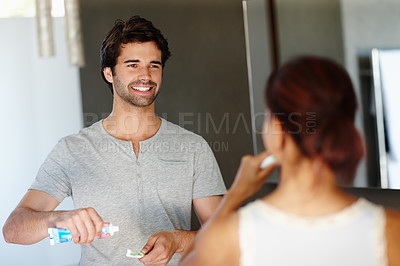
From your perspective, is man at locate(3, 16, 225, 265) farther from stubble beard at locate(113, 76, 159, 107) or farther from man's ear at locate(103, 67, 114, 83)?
man's ear at locate(103, 67, 114, 83)

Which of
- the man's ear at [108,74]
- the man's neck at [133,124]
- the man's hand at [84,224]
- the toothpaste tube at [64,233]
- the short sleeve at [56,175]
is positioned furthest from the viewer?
the man's ear at [108,74]

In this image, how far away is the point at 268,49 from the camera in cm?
350

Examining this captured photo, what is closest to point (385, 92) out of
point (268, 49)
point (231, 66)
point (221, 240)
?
point (268, 49)

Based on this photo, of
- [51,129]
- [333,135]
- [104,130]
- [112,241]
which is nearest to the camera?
[333,135]

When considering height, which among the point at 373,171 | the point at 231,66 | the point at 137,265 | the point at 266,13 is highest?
the point at 266,13

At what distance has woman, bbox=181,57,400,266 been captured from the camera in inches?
46.8

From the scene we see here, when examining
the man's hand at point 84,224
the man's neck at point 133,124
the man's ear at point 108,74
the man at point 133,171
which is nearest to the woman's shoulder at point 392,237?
the man's hand at point 84,224

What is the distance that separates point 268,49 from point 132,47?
132 centimetres

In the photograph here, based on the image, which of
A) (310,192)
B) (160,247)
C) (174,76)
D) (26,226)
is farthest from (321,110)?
(174,76)

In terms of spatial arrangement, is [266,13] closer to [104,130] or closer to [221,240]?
[104,130]

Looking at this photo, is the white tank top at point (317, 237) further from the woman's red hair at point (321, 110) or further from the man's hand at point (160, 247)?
the man's hand at point (160, 247)

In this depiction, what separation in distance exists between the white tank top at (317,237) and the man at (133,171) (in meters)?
0.93

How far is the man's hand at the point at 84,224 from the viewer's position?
1680 mm

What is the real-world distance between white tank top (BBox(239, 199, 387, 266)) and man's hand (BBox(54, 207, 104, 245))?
64cm
